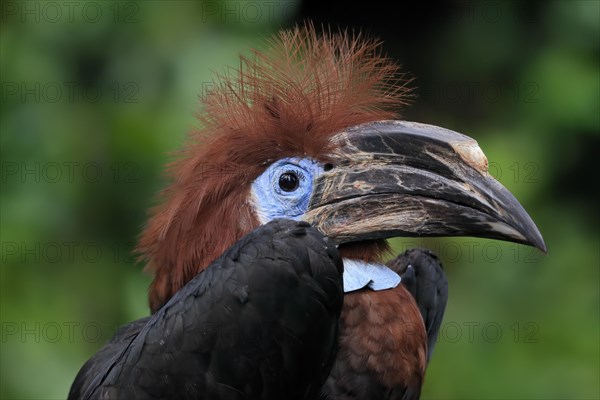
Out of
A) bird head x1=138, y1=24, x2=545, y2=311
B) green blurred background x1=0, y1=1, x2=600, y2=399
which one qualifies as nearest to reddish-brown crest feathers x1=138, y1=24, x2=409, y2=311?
bird head x1=138, y1=24, x2=545, y2=311

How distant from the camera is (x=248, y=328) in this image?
1.92m

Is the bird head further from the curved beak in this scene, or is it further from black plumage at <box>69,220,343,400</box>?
black plumage at <box>69,220,343,400</box>

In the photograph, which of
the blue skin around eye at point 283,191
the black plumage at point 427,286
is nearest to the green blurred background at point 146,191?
the black plumage at point 427,286

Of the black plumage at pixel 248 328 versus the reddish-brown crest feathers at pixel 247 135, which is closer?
the black plumage at pixel 248 328

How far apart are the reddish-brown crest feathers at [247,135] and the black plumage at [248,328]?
262mm

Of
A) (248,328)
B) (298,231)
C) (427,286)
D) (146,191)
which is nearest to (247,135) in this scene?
(298,231)

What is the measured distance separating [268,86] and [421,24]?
7.01ft

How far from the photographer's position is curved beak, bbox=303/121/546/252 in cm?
208

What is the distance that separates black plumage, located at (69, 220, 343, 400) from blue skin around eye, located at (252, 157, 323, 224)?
25 cm

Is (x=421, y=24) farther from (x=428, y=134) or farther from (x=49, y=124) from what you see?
(x=428, y=134)

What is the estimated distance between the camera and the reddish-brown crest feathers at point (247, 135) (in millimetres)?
2250

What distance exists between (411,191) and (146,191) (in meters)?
1.57

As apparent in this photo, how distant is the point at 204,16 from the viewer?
3.52 meters

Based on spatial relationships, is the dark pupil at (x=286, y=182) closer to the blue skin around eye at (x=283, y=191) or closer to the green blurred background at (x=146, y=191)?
the blue skin around eye at (x=283, y=191)
